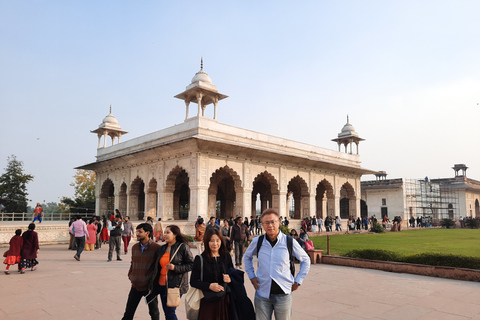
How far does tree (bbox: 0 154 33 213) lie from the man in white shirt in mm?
37495

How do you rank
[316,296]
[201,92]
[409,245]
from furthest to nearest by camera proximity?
1. [201,92]
2. [409,245]
3. [316,296]

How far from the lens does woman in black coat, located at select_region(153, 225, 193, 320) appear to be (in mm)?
3814

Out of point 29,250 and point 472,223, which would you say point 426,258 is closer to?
point 29,250

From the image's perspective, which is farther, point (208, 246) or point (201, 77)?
point (201, 77)

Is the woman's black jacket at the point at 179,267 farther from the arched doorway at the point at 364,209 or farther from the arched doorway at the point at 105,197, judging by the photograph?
the arched doorway at the point at 364,209

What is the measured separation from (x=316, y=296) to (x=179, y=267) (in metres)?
3.05

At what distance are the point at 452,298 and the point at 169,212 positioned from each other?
1736 centimetres

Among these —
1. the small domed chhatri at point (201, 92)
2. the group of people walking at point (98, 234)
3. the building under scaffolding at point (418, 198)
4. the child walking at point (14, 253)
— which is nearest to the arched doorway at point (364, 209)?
the building under scaffolding at point (418, 198)

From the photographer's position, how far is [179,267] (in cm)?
381

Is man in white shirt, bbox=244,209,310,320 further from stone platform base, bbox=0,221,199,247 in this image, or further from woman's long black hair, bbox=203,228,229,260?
stone platform base, bbox=0,221,199,247

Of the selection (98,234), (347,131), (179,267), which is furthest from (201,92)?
(179,267)

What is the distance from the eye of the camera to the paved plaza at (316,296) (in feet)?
16.2

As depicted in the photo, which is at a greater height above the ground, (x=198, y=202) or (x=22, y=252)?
(x=198, y=202)

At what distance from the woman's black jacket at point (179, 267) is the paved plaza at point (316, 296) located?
49.2 inches
